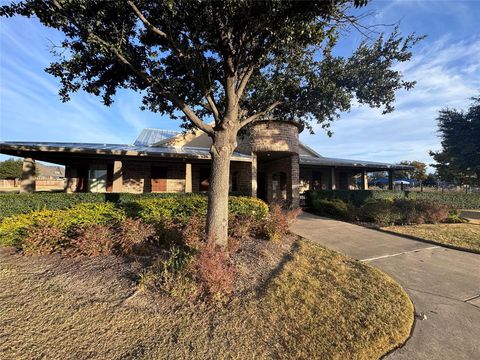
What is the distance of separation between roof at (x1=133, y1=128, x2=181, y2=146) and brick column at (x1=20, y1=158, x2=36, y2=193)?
30.4 ft

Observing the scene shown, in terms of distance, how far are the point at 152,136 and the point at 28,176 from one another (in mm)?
11288

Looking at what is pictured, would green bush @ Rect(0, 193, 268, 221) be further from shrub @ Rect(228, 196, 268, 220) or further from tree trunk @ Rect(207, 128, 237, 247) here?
tree trunk @ Rect(207, 128, 237, 247)

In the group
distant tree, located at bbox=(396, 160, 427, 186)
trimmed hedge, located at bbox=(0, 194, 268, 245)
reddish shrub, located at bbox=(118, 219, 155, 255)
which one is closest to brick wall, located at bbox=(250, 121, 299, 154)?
trimmed hedge, located at bbox=(0, 194, 268, 245)

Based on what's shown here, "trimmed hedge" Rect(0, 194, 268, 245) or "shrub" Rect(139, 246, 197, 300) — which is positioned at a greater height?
"trimmed hedge" Rect(0, 194, 268, 245)

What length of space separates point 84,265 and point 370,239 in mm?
7891

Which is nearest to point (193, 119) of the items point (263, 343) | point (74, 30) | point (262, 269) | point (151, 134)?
point (74, 30)

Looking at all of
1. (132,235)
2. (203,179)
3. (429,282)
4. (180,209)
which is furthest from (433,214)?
(203,179)

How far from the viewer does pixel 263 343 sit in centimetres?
282

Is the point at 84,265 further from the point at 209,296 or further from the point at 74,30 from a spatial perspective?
the point at 74,30

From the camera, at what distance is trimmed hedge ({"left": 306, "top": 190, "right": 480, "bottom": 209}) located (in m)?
16.1

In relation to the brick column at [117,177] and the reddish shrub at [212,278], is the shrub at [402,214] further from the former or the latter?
the brick column at [117,177]

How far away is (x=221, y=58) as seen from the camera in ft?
22.8

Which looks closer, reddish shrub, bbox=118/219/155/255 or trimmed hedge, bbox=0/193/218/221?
reddish shrub, bbox=118/219/155/255

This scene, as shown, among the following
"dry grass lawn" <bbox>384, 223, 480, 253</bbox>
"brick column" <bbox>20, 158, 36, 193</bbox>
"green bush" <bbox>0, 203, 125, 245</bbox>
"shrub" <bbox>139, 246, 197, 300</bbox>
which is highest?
"brick column" <bbox>20, 158, 36, 193</bbox>
